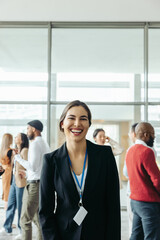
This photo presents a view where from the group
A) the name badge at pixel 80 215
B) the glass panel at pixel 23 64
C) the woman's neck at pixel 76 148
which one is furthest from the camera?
the glass panel at pixel 23 64

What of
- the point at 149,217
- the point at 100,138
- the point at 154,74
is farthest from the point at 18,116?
the point at 149,217

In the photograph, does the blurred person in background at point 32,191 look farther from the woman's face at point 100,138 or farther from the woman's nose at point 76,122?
the woman's nose at point 76,122

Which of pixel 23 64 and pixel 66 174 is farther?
pixel 23 64

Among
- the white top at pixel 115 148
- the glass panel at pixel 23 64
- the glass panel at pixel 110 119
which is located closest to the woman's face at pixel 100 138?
the white top at pixel 115 148

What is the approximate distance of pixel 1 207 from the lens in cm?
573

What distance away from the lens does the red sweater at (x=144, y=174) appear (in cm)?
275

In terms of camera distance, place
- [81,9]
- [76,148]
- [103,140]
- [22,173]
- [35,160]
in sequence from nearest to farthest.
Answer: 1. [76,148]
2. [35,160]
3. [22,173]
4. [103,140]
5. [81,9]

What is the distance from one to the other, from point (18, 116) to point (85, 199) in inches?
176

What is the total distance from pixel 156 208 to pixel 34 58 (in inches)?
163

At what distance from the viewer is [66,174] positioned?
1.66 meters

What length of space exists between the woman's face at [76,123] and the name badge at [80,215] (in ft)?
1.28

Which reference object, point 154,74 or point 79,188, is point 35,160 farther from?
point 154,74

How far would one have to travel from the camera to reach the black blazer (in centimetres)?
163

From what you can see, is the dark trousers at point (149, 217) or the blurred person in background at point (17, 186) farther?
the blurred person in background at point (17, 186)
